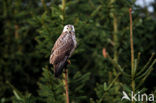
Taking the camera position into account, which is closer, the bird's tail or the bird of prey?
the bird's tail

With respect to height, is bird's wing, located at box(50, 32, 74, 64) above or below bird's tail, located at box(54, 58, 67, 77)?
above

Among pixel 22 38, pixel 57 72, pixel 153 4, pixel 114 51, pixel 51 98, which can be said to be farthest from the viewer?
pixel 153 4

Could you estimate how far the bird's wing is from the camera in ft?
11.7

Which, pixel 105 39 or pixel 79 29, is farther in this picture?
pixel 105 39

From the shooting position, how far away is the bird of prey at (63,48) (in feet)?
11.6

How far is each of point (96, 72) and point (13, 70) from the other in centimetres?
218

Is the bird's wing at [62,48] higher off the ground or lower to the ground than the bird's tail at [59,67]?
higher

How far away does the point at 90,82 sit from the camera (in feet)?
23.7

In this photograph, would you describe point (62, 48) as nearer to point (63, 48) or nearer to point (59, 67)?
point (63, 48)

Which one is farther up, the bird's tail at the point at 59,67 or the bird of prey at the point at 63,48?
the bird of prey at the point at 63,48

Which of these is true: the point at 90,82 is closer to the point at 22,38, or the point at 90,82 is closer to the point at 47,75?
the point at 22,38

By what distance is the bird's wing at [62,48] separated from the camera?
11.7 feet

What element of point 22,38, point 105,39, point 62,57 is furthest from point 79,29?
point 22,38

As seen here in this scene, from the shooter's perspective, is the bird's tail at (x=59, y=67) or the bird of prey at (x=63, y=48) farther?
the bird of prey at (x=63, y=48)
